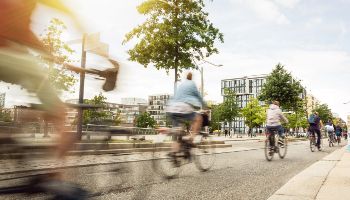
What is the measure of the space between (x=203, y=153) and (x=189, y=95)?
1.27m

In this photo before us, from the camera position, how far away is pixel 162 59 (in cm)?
1936

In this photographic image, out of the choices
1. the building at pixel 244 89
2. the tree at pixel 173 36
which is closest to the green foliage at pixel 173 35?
the tree at pixel 173 36

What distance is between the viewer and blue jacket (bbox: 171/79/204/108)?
6738 millimetres

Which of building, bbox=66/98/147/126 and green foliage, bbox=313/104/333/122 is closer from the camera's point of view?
building, bbox=66/98/147/126

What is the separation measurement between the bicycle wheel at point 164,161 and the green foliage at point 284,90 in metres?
34.2

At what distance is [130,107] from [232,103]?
6068 centimetres

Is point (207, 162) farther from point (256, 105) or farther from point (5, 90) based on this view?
point (256, 105)

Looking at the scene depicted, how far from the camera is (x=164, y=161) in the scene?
21.1ft

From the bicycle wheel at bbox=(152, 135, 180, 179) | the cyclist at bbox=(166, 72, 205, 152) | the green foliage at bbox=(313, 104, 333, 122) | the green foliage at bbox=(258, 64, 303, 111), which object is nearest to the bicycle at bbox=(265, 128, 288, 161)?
the cyclist at bbox=(166, 72, 205, 152)

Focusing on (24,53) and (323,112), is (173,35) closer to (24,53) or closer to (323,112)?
(24,53)

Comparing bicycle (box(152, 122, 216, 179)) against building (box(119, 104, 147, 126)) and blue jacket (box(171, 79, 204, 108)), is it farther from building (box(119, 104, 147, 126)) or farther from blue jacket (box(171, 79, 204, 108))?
building (box(119, 104, 147, 126))

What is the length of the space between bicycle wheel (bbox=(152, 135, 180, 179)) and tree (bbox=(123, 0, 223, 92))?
12.6 meters

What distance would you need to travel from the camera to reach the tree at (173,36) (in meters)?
19.1

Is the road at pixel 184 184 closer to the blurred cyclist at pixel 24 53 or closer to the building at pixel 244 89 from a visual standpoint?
the blurred cyclist at pixel 24 53
